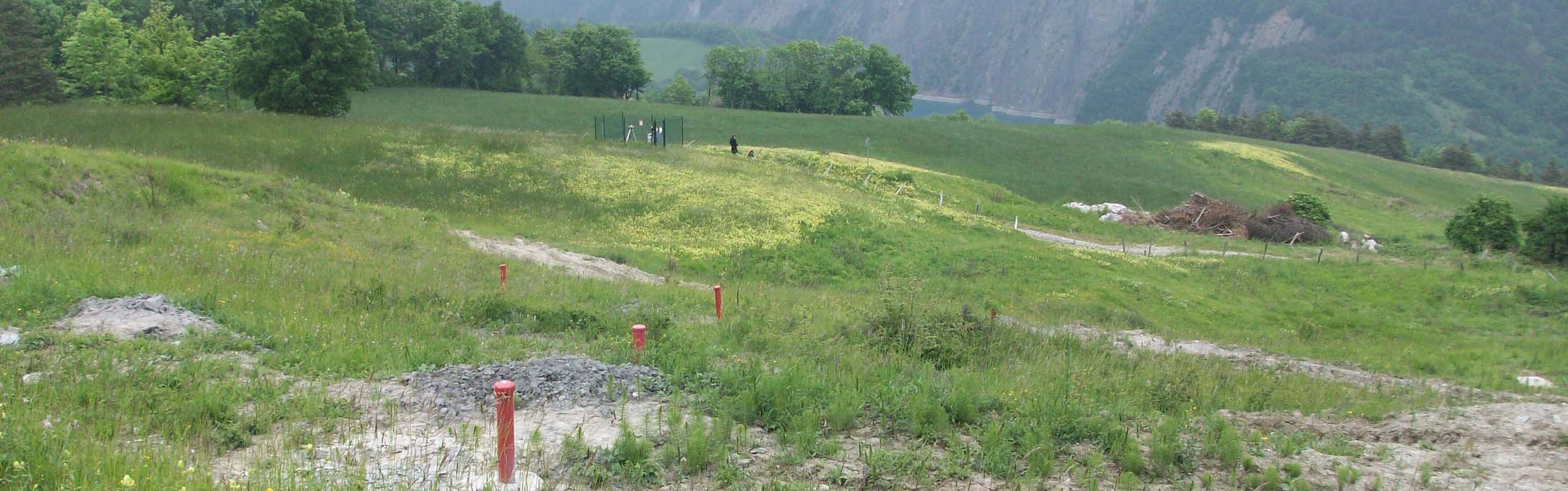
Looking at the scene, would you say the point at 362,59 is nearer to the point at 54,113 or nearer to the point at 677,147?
the point at 54,113

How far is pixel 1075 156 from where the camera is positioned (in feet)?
221

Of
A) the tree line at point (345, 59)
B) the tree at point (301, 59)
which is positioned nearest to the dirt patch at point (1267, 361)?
the tree at point (301, 59)

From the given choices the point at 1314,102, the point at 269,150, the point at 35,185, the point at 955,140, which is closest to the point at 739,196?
the point at 269,150

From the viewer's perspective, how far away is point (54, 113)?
1357 inches

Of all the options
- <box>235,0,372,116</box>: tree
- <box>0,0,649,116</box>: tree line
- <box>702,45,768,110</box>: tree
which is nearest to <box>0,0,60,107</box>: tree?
<box>0,0,649,116</box>: tree line

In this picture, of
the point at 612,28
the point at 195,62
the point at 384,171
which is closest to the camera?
the point at 384,171

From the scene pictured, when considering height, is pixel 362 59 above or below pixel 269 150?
above

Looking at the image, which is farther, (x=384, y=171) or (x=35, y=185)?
(x=384, y=171)

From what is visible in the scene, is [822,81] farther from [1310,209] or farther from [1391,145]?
[1391,145]

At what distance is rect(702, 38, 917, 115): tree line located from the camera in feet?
340

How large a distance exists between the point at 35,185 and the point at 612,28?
303ft

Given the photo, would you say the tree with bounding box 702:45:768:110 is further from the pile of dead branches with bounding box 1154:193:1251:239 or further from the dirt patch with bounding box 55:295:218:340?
the dirt patch with bounding box 55:295:218:340

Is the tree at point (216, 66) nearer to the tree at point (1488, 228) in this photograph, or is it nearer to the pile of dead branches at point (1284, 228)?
the pile of dead branches at point (1284, 228)

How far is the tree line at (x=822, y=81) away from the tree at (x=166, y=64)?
59.5 meters
